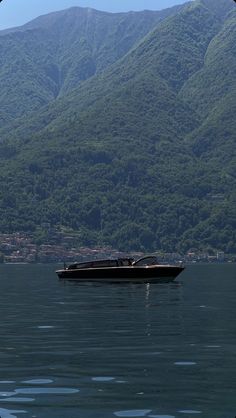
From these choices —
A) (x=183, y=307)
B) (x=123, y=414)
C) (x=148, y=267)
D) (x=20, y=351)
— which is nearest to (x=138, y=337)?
(x=20, y=351)

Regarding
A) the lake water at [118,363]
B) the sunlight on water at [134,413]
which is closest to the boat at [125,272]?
the lake water at [118,363]

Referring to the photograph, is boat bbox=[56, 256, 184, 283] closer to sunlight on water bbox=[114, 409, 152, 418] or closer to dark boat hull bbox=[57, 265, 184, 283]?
dark boat hull bbox=[57, 265, 184, 283]

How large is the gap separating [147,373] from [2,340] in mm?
13391

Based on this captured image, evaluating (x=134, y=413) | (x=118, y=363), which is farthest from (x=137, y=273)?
(x=134, y=413)

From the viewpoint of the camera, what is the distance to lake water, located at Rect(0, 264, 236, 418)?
25078 mm

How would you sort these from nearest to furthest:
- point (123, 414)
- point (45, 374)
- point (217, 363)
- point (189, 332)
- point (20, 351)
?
point (123, 414), point (45, 374), point (217, 363), point (20, 351), point (189, 332)

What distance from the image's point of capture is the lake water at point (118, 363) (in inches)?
987

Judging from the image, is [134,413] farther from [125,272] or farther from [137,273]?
[125,272]

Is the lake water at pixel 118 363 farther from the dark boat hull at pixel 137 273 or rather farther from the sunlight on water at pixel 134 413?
the dark boat hull at pixel 137 273

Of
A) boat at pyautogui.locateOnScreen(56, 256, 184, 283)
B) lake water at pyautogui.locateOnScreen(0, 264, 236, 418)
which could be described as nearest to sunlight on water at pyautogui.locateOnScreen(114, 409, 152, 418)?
lake water at pyautogui.locateOnScreen(0, 264, 236, 418)

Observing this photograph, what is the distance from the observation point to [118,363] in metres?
34.0

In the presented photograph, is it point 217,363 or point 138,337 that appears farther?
point 138,337

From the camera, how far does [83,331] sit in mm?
48125

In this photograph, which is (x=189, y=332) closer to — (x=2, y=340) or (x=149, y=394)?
(x=2, y=340)
